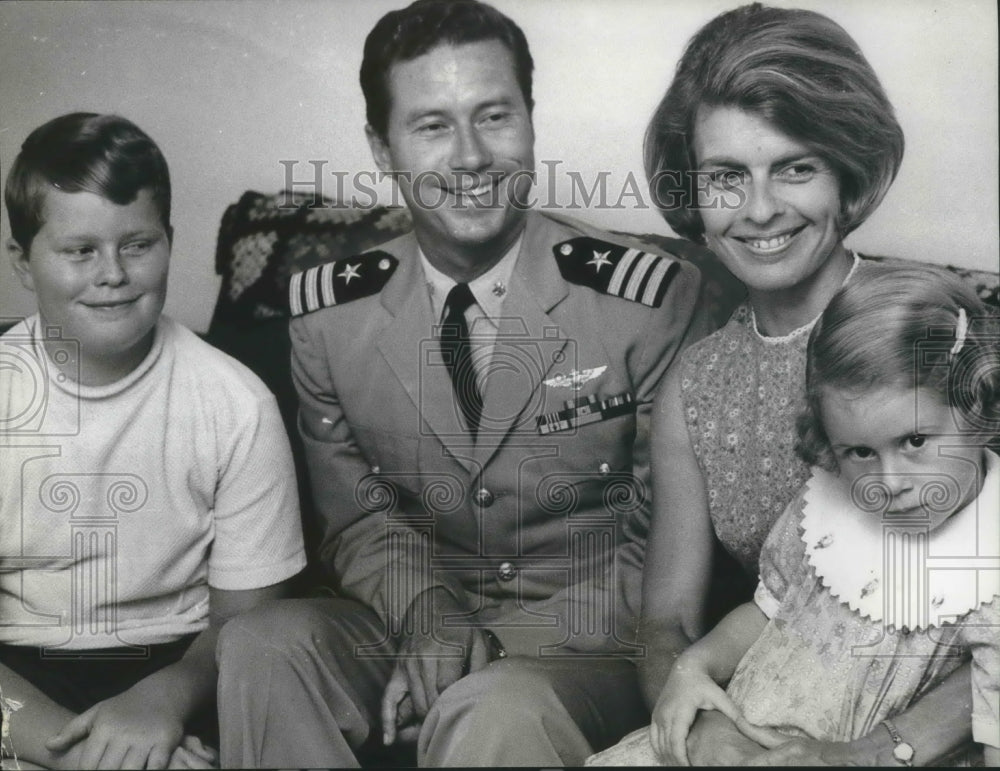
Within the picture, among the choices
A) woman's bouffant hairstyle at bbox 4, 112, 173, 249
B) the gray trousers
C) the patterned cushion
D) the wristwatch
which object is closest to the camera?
the wristwatch

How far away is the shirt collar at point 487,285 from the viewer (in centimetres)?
325

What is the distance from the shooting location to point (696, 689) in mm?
2938

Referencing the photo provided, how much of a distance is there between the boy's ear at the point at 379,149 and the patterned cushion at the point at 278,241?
0.11m

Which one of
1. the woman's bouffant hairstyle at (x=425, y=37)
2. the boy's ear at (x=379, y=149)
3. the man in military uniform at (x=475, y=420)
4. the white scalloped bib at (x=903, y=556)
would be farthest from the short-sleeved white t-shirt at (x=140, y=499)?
the white scalloped bib at (x=903, y=556)

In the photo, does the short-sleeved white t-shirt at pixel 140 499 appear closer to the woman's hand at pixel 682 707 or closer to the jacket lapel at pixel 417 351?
the jacket lapel at pixel 417 351

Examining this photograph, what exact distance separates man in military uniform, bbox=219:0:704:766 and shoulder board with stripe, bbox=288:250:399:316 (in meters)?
0.06

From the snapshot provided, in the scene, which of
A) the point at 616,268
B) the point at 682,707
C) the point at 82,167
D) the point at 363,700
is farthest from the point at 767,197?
the point at 82,167

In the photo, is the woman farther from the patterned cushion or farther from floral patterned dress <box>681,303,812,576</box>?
the patterned cushion

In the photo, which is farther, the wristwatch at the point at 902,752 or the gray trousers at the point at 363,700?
the gray trousers at the point at 363,700

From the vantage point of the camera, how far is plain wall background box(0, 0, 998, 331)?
10.6 ft

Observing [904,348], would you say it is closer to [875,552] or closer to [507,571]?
[875,552]

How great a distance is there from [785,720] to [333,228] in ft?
5.38

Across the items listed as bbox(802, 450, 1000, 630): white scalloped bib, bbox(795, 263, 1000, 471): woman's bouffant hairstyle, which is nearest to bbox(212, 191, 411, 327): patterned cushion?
bbox(795, 263, 1000, 471): woman's bouffant hairstyle

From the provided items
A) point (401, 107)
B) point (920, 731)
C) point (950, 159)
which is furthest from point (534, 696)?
point (950, 159)
